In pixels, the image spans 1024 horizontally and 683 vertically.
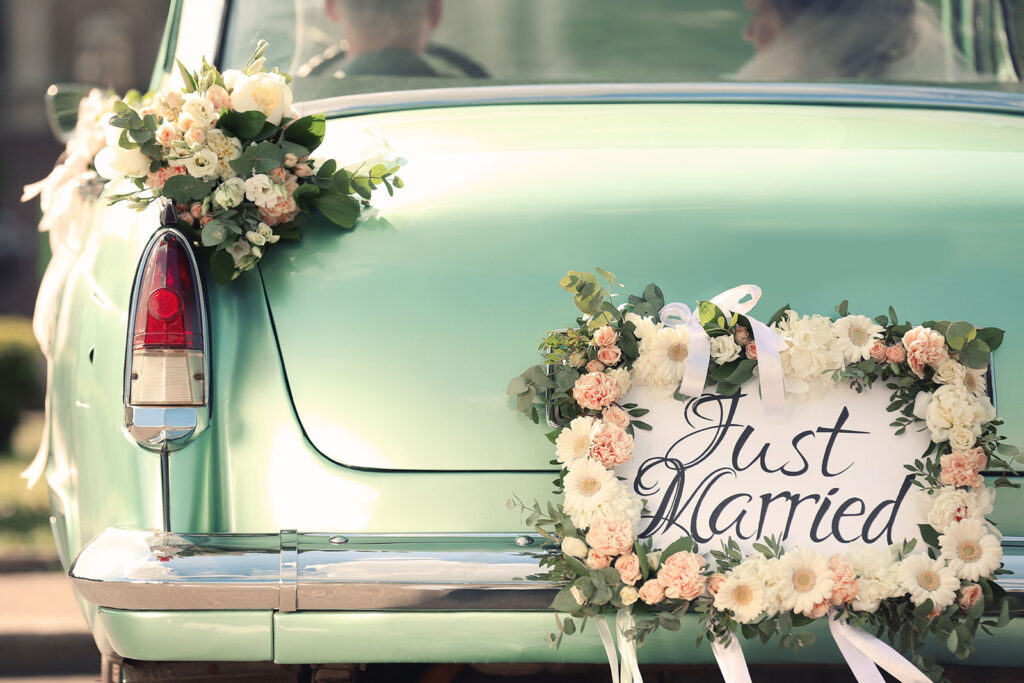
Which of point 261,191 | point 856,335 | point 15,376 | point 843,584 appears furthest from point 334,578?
point 15,376

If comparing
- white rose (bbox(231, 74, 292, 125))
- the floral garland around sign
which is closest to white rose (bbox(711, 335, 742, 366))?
Result: the floral garland around sign

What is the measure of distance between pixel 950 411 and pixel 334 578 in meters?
1.06

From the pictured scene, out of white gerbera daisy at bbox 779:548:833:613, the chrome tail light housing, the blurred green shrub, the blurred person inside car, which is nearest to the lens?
white gerbera daisy at bbox 779:548:833:613

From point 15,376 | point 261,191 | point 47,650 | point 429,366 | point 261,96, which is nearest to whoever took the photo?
point 429,366

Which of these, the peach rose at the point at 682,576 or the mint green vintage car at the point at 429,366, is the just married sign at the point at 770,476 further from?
the mint green vintage car at the point at 429,366

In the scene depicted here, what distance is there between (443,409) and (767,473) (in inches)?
21.9

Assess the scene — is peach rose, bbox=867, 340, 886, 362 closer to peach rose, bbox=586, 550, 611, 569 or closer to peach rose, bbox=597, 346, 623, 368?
peach rose, bbox=597, 346, 623, 368

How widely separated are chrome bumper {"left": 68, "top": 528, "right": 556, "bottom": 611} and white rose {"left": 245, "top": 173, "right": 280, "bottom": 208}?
0.61m

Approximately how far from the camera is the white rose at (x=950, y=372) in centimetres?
203

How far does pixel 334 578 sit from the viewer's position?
6.58 ft

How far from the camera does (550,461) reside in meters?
2.09

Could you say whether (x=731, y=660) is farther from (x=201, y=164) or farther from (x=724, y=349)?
(x=201, y=164)

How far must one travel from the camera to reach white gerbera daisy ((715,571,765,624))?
1.97m

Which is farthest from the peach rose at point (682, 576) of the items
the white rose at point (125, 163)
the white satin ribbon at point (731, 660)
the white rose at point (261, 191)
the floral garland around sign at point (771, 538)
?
the white rose at point (125, 163)
